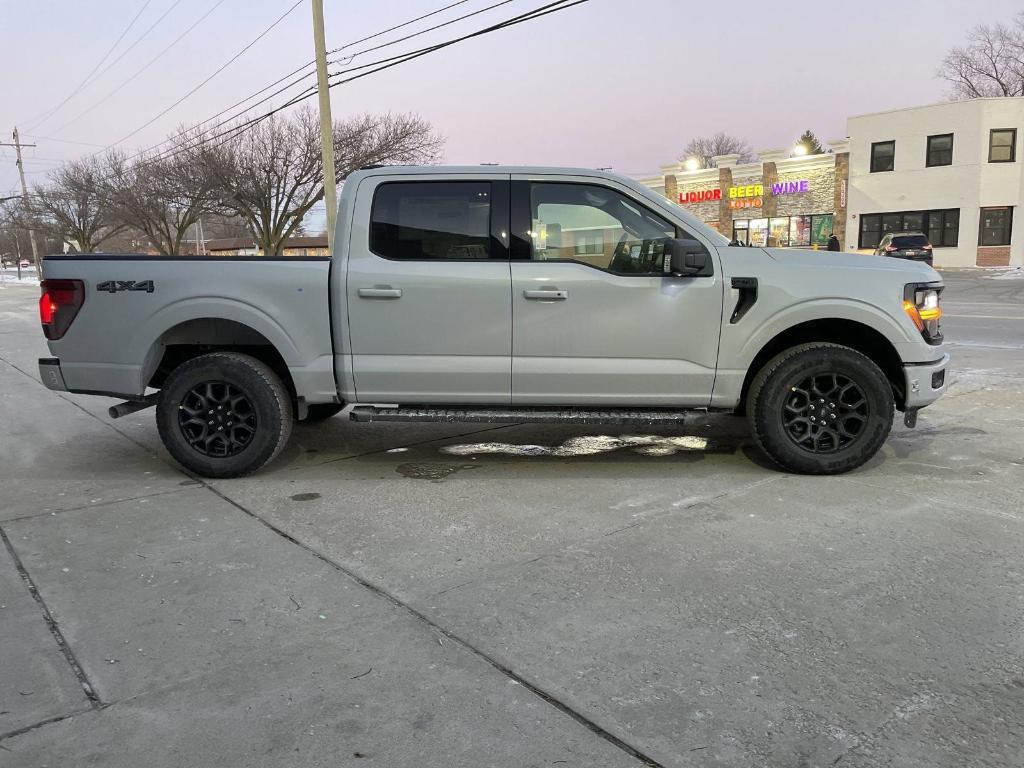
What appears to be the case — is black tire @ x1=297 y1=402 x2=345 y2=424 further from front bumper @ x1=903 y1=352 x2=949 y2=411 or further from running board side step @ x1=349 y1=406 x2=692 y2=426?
front bumper @ x1=903 y1=352 x2=949 y2=411

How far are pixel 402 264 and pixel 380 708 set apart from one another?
10.2 feet

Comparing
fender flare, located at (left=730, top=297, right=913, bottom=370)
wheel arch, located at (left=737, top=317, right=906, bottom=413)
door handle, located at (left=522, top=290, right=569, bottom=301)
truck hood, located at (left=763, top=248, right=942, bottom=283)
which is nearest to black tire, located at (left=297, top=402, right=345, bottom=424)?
door handle, located at (left=522, top=290, right=569, bottom=301)

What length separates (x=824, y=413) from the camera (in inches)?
202

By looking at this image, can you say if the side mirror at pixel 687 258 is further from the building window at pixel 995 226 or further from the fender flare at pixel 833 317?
the building window at pixel 995 226

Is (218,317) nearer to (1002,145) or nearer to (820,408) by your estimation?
(820,408)

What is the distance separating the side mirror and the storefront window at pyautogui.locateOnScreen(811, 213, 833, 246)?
34.6 meters

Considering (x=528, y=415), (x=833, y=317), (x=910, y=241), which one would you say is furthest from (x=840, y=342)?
(x=910, y=241)

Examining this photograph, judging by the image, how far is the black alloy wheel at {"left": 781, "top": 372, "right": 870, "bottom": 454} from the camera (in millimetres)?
5102

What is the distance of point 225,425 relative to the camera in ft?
17.5

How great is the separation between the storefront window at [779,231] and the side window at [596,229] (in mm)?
36001

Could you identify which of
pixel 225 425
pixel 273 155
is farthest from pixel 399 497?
pixel 273 155

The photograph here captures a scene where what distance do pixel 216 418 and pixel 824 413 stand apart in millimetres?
4095

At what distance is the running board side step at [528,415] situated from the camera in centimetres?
512

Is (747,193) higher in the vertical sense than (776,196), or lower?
higher
